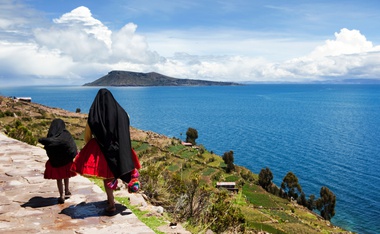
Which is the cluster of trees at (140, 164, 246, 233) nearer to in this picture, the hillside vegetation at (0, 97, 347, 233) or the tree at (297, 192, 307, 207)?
the hillside vegetation at (0, 97, 347, 233)

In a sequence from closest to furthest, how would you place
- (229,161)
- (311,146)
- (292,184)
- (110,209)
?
(110,209) < (292,184) < (229,161) < (311,146)

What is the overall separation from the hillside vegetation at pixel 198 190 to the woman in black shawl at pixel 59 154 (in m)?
2.00

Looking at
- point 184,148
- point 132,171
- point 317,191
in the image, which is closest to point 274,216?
point 317,191

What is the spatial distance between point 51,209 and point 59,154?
95 centimetres

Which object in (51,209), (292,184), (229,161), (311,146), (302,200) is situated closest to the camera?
(51,209)

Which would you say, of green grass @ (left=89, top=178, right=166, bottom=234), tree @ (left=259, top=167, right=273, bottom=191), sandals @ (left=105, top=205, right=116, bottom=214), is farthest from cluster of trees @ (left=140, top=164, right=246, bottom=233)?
tree @ (left=259, top=167, right=273, bottom=191)

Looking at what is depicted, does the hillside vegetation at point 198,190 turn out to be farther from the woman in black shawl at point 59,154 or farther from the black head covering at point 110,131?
the woman in black shawl at point 59,154

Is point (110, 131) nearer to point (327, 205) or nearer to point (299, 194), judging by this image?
point (327, 205)

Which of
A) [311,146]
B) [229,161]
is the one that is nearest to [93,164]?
[229,161]

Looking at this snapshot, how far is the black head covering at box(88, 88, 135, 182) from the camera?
17.6ft

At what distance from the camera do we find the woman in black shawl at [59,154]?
20.2ft

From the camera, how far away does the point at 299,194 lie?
157 ft

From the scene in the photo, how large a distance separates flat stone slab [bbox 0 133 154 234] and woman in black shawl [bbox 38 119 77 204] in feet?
1.42

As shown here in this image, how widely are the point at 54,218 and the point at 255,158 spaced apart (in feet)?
197
